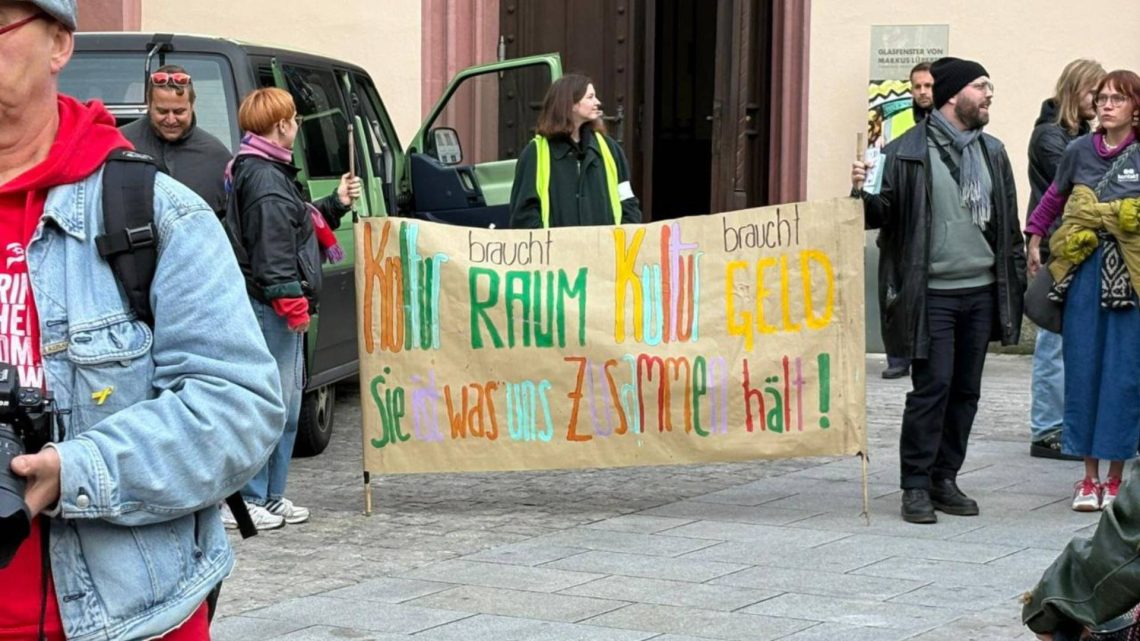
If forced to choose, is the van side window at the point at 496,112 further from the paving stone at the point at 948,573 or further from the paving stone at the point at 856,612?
the paving stone at the point at 856,612

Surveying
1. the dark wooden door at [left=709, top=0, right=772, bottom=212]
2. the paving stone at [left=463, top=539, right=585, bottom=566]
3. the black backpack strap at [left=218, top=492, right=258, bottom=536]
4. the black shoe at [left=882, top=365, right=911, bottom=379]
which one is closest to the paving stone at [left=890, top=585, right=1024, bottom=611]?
the paving stone at [left=463, top=539, right=585, bottom=566]

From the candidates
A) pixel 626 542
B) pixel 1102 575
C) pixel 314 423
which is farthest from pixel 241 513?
pixel 314 423

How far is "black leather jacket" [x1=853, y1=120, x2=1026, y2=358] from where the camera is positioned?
25.3 feet

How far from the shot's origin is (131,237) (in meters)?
2.53

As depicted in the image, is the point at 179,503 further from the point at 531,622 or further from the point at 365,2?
the point at 365,2

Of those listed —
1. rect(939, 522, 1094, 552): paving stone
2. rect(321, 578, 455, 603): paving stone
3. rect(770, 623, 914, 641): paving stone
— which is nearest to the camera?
rect(770, 623, 914, 641): paving stone

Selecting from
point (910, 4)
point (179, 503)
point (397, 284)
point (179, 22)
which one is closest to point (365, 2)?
point (179, 22)

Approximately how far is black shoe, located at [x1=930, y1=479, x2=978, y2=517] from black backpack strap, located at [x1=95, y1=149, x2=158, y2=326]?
19.0ft

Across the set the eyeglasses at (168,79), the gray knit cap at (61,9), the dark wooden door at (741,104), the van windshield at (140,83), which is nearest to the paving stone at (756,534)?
the eyeglasses at (168,79)

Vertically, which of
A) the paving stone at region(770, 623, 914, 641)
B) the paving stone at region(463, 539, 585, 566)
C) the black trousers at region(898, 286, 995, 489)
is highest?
the black trousers at region(898, 286, 995, 489)

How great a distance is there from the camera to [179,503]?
251cm

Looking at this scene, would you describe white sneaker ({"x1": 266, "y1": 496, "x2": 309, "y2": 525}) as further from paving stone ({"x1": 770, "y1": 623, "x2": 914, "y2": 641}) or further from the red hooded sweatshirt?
the red hooded sweatshirt

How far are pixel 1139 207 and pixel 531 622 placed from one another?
3.26 metres

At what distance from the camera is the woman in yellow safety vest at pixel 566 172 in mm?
8914
